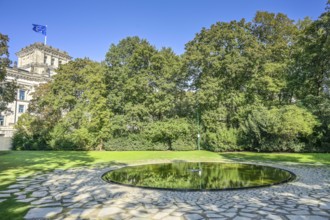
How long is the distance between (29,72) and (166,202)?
52181mm

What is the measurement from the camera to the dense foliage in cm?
2103

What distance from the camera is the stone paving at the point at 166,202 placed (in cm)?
458

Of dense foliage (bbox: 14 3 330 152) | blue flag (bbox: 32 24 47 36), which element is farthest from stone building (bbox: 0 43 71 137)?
dense foliage (bbox: 14 3 330 152)

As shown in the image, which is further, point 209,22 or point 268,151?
point 209,22

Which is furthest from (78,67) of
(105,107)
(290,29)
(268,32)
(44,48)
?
(44,48)

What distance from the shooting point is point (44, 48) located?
196 ft

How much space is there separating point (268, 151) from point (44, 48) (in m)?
56.8

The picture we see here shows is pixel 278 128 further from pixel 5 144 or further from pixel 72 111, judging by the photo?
pixel 5 144

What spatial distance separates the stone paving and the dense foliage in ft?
48.5

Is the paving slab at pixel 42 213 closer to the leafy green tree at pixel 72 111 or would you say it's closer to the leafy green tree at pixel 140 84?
the leafy green tree at pixel 140 84

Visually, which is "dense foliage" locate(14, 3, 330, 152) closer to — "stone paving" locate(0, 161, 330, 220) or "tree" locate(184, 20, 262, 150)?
"tree" locate(184, 20, 262, 150)

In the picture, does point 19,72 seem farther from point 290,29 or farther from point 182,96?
point 290,29

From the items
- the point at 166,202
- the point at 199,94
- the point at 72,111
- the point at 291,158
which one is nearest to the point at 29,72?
the point at 72,111

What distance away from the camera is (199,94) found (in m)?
23.4
